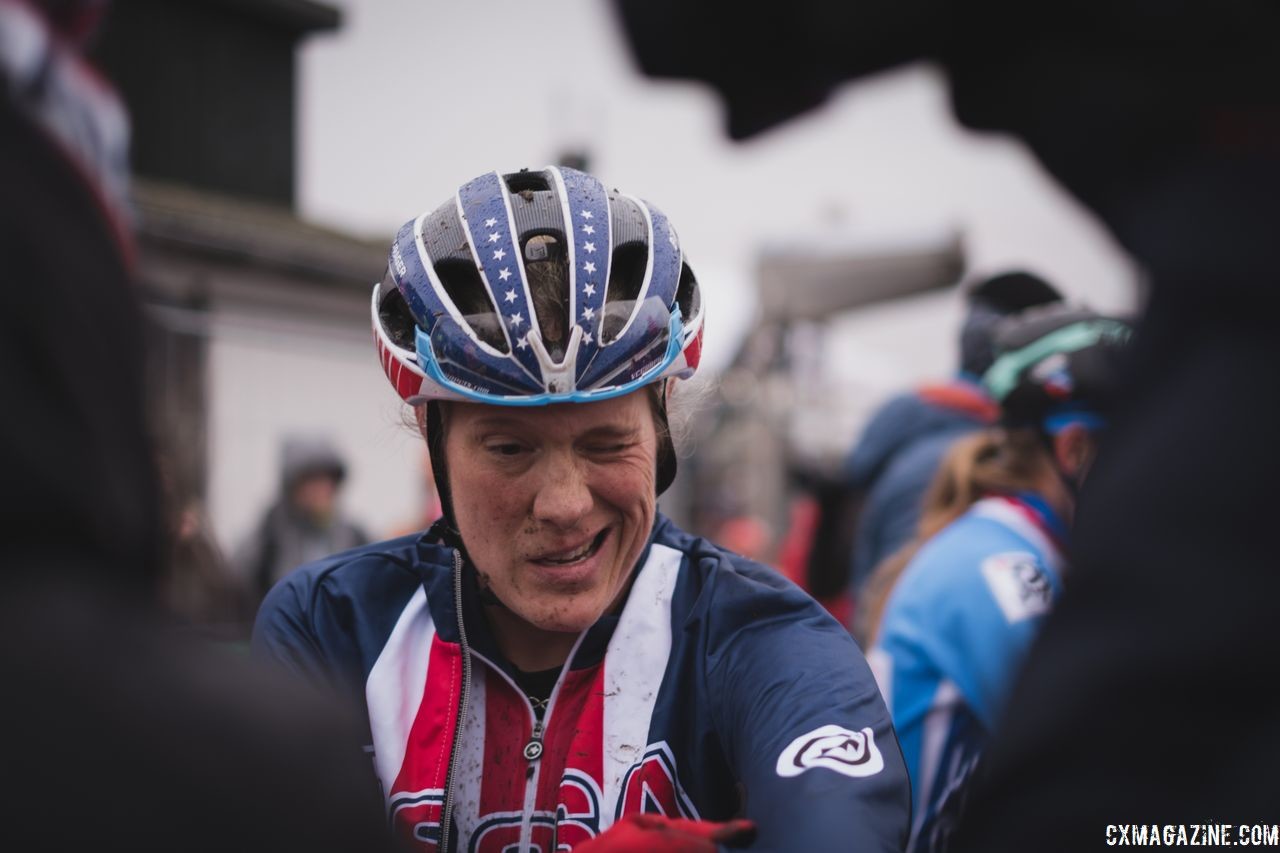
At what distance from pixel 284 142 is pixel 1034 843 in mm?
20614

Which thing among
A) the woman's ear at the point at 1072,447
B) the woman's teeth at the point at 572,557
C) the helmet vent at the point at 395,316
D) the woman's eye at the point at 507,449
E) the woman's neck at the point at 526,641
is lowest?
the woman's neck at the point at 526,641

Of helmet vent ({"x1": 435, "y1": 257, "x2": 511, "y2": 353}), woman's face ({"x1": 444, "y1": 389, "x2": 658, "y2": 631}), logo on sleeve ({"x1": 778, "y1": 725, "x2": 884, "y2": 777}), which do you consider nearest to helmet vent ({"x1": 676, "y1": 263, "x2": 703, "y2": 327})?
woman's face ({"x1": 444, "y1": 389, "x2": 658, "y2": 631})

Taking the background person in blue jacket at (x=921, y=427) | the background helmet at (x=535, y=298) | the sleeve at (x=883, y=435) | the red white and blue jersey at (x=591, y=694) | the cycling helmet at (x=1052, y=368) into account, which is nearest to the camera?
the red white and blue jersey at (x=591, y=694)

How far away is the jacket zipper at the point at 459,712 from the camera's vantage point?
2.23 m

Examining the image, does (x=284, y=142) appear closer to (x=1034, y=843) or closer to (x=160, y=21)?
(x=160, y=21)

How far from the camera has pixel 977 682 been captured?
138 inches

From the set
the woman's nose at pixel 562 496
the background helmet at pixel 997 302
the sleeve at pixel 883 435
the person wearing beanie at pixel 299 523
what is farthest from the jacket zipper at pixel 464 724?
the person wearing beanie at pixel 299 523

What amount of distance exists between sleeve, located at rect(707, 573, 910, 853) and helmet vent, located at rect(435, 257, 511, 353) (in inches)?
26.7

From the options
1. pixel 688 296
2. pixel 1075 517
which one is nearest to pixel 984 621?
pixel 688 296

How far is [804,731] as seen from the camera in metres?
2.01

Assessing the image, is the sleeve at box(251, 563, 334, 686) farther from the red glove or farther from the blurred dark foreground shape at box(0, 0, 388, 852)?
the blurred dark foreground shape at box(0, 0, 388, 852)

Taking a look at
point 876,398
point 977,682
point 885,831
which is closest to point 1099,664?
point 885,831

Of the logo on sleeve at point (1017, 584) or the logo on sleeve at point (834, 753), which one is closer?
the logo on sleeve at point (834, 753)

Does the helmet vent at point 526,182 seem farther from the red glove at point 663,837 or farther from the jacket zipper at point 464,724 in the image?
the red glove at point 663,837
